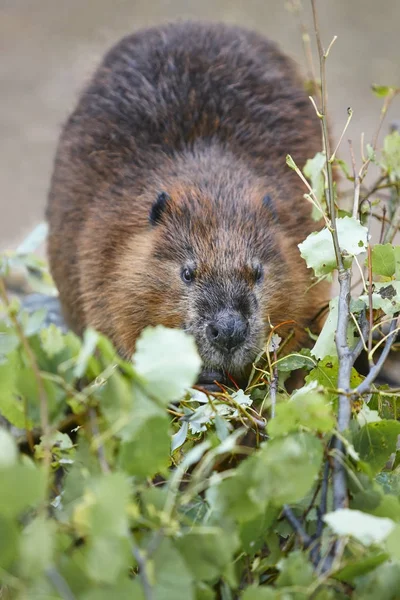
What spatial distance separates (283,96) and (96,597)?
118 inches

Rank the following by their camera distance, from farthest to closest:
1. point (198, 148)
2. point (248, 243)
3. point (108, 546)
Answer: point (198, 148) < point (248, 243) < point (108, 546)

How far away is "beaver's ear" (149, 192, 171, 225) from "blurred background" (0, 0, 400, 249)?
3.84m

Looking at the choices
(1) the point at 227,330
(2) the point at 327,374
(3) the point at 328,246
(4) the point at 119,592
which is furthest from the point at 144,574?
(1) the point at 227,330

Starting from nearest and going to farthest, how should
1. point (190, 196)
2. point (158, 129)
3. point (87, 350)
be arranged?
1. point (87, 350)
2. point (190, 196)
3. point (158, 129)

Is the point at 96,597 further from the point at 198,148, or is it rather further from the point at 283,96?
the point at 283,96

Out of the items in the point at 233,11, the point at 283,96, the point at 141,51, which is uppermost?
the point at 233,11

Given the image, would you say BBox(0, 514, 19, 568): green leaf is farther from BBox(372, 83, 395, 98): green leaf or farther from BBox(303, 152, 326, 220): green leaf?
BBox(372, 83, 395, 98): green leaf

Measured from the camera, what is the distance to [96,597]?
117 cm

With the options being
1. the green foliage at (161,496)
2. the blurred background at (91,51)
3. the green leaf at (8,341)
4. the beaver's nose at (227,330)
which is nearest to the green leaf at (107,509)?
the green foliage at (161,496)

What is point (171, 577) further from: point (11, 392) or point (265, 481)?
point (11, 392)

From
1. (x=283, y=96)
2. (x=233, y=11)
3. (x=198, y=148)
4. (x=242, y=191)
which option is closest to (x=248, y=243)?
(x=242, y=191)

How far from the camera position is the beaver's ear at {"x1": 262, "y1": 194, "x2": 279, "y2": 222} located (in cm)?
305

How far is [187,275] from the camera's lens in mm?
2850

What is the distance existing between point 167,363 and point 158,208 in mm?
1744
